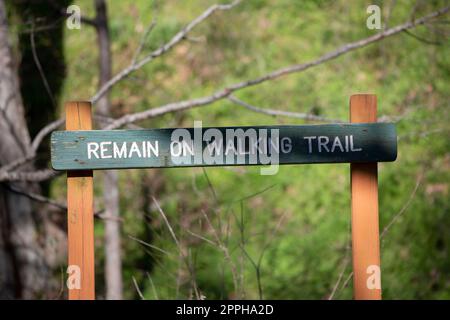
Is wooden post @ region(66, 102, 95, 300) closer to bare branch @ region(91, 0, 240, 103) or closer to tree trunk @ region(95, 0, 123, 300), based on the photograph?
bare branch @ region(91, 0, 240, 103)

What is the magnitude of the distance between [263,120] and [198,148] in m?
4.72

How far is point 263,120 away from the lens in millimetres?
7359

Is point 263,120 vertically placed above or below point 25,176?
above

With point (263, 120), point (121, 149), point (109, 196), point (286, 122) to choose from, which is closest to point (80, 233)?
point (121, 149)

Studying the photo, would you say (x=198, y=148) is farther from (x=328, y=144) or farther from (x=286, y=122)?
(x=286, y=122)

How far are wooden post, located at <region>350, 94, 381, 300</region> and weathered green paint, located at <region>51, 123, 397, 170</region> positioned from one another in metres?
0.07

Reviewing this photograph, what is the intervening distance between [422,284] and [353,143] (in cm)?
480

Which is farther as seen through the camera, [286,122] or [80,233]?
[286,122]

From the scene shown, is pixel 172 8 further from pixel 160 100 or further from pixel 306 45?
pixel 306 45

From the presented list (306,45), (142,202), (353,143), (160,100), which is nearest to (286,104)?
(306,45)

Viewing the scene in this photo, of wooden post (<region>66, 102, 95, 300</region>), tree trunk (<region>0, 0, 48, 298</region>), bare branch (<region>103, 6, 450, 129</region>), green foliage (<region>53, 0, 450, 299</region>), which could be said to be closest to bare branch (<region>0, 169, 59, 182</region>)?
bare branch (<region>103, 6, 450, 129</region>)

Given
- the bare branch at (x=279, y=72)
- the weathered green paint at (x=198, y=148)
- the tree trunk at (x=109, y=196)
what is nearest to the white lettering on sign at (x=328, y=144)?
the weathered green paint at (x=198, y=148)

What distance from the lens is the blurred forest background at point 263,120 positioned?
6.96 metres

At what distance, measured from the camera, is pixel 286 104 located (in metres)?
7.63
